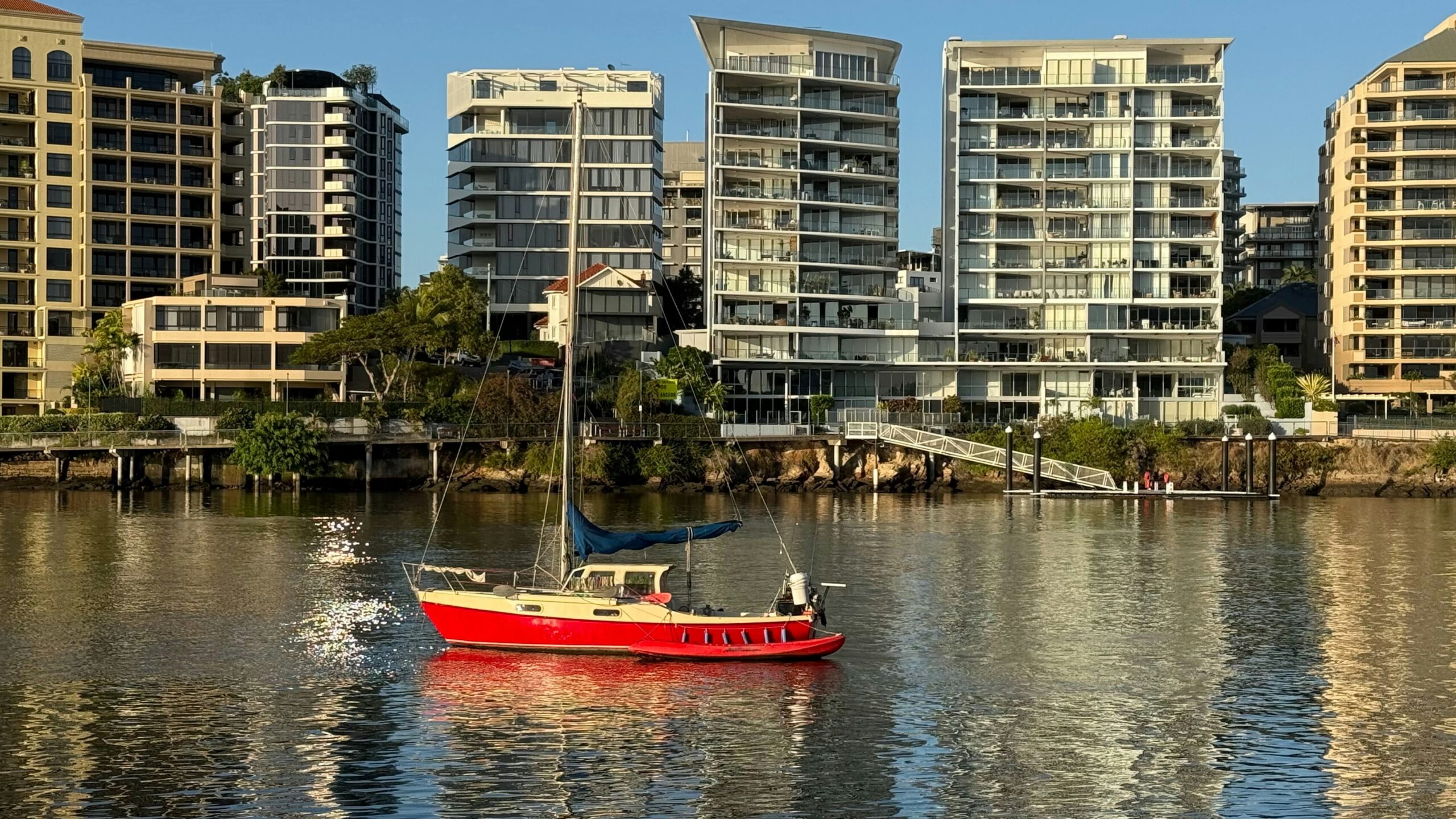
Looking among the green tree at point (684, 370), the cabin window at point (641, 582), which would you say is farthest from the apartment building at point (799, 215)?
the cabin window at point (641, 582)

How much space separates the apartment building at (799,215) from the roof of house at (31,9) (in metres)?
57.8

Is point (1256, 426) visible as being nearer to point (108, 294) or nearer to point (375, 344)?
point (375, 344)

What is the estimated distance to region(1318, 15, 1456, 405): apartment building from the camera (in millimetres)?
150375

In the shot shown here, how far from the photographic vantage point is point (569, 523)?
5081 cm

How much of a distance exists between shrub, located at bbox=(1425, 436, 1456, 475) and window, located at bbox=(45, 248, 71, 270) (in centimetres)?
11515

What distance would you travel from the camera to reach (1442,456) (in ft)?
391

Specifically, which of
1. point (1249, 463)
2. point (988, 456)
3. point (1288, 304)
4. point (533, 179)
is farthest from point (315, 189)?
point (1249, 463)

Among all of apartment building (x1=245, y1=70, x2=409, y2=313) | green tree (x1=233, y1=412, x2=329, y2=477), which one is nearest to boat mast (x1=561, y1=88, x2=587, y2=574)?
green tree (x1=233, y1=412, x2=329, y2=477)

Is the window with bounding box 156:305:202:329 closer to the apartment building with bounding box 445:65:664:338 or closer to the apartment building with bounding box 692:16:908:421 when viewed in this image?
the apartment building with bounding box 692:16:908:421

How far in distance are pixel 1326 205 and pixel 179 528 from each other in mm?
121885

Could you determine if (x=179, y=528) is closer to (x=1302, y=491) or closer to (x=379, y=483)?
(x=379, y=483)

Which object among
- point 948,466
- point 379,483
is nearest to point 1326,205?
point 948,466

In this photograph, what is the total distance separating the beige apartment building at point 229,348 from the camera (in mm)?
128500

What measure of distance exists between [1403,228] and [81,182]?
121180mm
